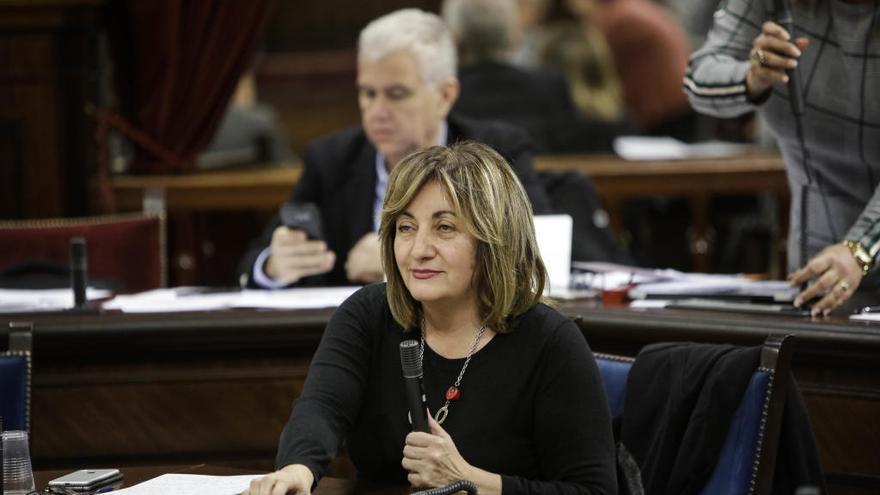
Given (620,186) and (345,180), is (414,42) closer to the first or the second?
(345,180)

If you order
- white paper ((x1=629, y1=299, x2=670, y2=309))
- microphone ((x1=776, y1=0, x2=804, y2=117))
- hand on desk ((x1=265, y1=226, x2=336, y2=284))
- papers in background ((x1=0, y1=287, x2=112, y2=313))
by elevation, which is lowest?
papers in background ((x1=0, y1=287, x2=112, y2=313))

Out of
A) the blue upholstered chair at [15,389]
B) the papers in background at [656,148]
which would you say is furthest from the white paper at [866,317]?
the papers in background at [656,148]

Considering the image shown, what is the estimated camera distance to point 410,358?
6.61ft

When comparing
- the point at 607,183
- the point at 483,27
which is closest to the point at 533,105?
the point at 483,27

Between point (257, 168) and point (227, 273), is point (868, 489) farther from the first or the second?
point (257, 168)

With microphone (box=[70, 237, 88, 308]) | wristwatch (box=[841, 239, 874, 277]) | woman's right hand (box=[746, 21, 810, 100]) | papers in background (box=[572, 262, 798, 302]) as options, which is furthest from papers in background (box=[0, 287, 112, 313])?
wristwatch (box=[841, 239, 874, 277])

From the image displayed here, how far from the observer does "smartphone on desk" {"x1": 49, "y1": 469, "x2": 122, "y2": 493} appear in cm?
223

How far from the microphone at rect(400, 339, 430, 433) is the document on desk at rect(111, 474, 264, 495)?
31 cm

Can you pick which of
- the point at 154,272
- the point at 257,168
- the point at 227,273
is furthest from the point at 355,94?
the point at 154,272

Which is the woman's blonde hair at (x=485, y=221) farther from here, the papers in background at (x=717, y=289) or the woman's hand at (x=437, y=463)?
the papers in background at (x=717, y=289)

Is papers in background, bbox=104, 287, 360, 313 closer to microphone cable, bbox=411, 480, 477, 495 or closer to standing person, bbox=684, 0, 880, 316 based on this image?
standing person, bbox=684, 0, 880, 316

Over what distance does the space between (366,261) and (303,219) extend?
8.2 inches

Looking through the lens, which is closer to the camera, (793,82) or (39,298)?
(793,82)

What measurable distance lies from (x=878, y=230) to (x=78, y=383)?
1890 mm
